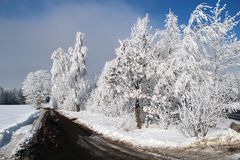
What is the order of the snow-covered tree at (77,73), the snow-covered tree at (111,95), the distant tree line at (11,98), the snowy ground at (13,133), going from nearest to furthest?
the snowy ground at (13,133) → the snow-covered tree at (111,95) → the snow-covered tree at (77,73) → the distant tree line at (11,98)

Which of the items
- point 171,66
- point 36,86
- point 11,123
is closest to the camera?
point 171,66

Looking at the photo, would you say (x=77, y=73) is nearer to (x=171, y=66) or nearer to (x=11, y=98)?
(x=171, y=66)

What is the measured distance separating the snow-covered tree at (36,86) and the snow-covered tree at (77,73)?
42.6 m

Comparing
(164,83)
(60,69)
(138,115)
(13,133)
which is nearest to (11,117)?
(60,69)

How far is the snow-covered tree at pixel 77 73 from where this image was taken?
2475 inches

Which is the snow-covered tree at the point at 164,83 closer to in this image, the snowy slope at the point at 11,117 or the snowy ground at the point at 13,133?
the snowy ground at the point at 13,133

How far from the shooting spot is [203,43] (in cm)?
2523

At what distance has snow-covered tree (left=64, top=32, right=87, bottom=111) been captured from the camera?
206ft

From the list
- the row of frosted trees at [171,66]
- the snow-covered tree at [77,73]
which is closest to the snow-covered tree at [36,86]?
the snow-covered tree at [77,73]

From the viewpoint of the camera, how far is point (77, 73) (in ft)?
208

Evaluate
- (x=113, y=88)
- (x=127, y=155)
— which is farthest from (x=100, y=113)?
(x=127, y=155)

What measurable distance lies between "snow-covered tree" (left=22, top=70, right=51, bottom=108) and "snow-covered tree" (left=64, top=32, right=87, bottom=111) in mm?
42604

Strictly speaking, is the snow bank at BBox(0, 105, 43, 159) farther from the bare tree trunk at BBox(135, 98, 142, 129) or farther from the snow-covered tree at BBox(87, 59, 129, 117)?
the bare tree trunk at BBox(135, 98, 142, 129)

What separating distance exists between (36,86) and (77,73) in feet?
173
